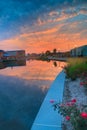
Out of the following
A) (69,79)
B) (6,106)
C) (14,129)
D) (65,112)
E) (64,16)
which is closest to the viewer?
(65,112)

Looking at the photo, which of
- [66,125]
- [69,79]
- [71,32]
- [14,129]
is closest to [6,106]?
[14,129]

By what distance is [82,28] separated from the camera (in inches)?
550

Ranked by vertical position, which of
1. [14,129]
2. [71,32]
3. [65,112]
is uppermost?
[71,32]

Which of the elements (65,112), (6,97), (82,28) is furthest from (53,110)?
(82,28)

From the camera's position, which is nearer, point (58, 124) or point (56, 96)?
point (58, 124)

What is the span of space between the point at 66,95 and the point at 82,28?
25.2 ft

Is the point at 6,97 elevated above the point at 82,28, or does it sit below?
below

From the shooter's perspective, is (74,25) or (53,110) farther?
(74,25)

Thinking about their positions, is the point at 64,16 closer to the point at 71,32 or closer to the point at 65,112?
the point at 71,32

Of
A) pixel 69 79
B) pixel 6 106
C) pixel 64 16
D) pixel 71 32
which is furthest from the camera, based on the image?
pixel 71 32

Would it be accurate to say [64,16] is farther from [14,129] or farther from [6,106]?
[14,129]

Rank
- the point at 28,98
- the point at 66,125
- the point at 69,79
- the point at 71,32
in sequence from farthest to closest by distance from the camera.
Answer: the point at 71,32 → the point at 69,79 → the point at 28,98 → the point at 66,125

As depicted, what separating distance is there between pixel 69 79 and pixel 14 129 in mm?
5801

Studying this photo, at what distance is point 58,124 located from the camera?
13.4ft
